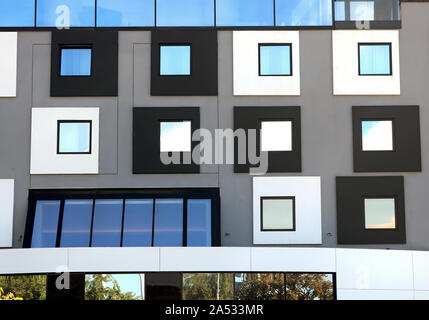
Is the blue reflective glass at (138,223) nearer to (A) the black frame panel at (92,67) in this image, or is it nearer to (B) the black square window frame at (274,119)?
(B) the black square window frame at (274,119)

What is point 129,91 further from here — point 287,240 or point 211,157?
point 287,240

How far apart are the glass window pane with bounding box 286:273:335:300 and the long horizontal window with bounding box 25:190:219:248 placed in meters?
2.67

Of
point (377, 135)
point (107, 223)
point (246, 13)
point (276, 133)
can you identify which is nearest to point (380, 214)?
point (377, 135)

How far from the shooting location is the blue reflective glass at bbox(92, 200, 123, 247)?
19.2m

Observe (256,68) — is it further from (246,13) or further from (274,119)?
(246,13)

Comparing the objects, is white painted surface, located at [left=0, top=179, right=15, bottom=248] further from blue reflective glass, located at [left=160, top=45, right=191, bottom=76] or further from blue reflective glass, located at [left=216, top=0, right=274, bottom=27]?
blue reflective glass, located at [left=216, top=0, right=274, bottom=27]

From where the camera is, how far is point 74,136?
20.7 metres

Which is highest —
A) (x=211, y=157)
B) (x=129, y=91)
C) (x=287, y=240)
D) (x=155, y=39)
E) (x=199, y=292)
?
(x=155, y=39)

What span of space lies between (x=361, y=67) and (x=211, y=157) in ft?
19.9

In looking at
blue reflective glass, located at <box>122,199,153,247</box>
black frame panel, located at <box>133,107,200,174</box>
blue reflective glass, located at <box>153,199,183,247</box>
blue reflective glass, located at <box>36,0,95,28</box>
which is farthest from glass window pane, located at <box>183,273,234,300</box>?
blue reflective glass, located at <box>36,0,95,28</box>

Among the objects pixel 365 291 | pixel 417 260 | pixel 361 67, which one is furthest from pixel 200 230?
pixel 361 67

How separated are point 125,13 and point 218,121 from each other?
4939 millimetres

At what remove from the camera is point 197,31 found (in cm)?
2100
